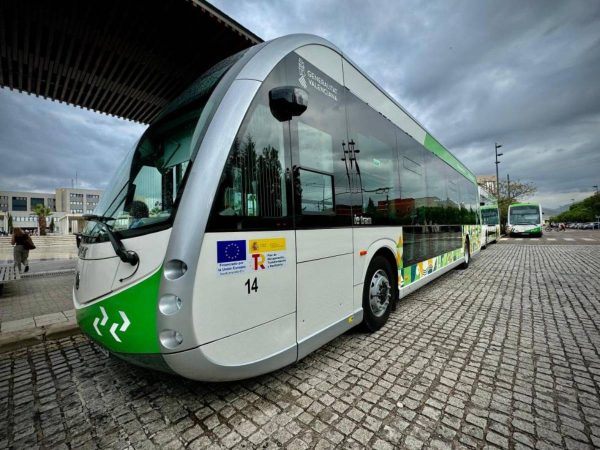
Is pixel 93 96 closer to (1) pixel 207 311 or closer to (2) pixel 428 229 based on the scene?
(1) pixel 207 311

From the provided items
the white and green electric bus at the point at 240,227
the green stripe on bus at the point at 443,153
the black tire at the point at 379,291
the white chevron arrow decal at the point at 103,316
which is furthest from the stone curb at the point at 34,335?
the green stripe on bus at the point at 443,153

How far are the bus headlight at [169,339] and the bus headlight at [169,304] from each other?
0.13m

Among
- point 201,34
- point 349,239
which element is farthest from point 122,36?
point 349,239

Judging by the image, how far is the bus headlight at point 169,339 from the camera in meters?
1.85

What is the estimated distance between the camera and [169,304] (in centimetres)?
184

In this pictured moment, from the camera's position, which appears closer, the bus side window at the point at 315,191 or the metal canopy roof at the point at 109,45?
the bus side window at the point at 315,191

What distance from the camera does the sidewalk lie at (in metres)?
3.79

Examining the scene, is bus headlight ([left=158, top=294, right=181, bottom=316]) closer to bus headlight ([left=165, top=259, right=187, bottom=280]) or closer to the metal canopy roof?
bus headlight ([left=165, top=259, right=187, bottom=280])

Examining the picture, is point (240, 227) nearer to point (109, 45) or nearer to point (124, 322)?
point (124, 322)

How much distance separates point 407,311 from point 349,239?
2.33 m

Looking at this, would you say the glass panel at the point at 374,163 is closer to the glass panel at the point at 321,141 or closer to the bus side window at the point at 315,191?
the glass panel at the point at 321,141

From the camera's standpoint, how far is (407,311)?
4.71 m

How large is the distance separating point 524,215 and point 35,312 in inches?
1235

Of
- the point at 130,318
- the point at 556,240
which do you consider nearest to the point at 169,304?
the point at 130,318
